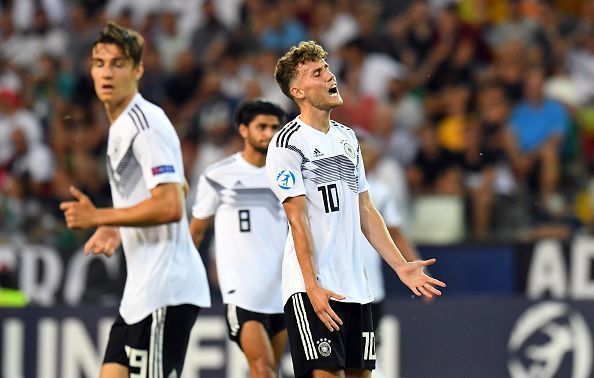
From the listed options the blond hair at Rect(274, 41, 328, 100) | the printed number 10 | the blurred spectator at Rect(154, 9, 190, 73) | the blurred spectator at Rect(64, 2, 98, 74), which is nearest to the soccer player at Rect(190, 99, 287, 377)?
the blond hair at Rect(274, 41, 328, 100)

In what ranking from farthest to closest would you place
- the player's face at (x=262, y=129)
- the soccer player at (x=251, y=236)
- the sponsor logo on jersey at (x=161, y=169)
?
the player's face at (x=262, y=129) < the soccer player at (x=251, y=236) < the sponsor logo on jersey at (x=161, y=169)

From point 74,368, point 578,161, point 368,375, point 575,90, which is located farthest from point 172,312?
point 575,90

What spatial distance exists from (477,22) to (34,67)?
552 cm

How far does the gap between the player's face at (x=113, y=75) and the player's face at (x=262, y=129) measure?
1.55 meters

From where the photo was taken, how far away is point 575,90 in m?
14.2

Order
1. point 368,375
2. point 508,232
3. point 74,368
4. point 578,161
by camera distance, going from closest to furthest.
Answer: point 368,375 < point 74,368 < point 508,232 < point 578,161

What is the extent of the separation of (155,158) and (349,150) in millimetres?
1045

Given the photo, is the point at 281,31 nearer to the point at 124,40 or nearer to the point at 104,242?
the point at 124,40

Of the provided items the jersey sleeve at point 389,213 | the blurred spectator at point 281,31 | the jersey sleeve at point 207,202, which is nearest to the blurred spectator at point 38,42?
the blurred spectator at point 281,31

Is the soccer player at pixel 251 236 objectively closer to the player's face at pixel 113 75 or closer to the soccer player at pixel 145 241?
the soccer player at pixel 145 241

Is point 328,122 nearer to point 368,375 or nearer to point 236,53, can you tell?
point 368,375

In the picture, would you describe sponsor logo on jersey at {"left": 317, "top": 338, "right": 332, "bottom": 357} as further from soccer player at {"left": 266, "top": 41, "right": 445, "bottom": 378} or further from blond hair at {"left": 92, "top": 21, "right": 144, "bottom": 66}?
blond hair at {"left": 92, "top": 21, "right": 144, "bottom": 66}

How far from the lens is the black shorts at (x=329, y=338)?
6516mm

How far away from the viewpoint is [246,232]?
8.55 m
